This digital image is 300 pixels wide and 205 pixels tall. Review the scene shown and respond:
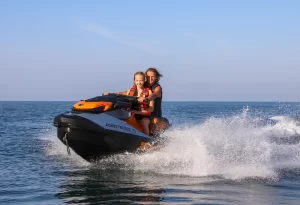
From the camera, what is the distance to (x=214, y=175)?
761 cm

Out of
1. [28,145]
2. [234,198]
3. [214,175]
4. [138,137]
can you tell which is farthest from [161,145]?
[28,145]

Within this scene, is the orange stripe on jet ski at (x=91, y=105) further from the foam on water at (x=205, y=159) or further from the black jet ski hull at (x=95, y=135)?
the foam on water at (x=205, y=159)

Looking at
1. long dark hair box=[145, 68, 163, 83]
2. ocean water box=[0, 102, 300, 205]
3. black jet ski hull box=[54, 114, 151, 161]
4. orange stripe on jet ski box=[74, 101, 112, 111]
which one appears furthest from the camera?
long dark hair box=[145, 68, 163, 83]

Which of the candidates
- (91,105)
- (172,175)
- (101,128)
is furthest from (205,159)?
→ (91,105)

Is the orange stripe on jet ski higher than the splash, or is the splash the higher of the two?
the orange stripe on jet ski

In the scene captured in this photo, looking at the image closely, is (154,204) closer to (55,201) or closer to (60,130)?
(55,201)

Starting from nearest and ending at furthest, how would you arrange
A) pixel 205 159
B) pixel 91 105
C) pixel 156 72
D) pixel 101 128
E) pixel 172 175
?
pixel 172 175 → pixel 101 128 → pixel 205 159 → pixel 91 105 → pixel 156 72

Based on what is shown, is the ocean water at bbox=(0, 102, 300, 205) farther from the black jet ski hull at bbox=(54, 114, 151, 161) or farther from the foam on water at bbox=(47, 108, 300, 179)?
the black jet ski hull at bbox=(54, 114, 151, 161)

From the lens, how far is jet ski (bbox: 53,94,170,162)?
7820 mm

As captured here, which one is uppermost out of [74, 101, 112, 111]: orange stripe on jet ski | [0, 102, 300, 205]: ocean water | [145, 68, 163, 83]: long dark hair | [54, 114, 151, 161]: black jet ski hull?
[145, 68, 163, 83]: long dark hair

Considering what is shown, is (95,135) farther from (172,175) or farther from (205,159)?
(205,159)

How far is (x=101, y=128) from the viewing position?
7828 millimetres

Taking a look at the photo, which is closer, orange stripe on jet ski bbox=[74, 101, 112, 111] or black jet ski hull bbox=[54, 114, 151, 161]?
black jet ski hull bbox=[54, 114, 151, 161]

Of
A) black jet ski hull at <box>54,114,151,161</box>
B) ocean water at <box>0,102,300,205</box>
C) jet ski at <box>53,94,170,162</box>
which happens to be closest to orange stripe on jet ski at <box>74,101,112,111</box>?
jet ski at <box>53,94,170,162</box>
